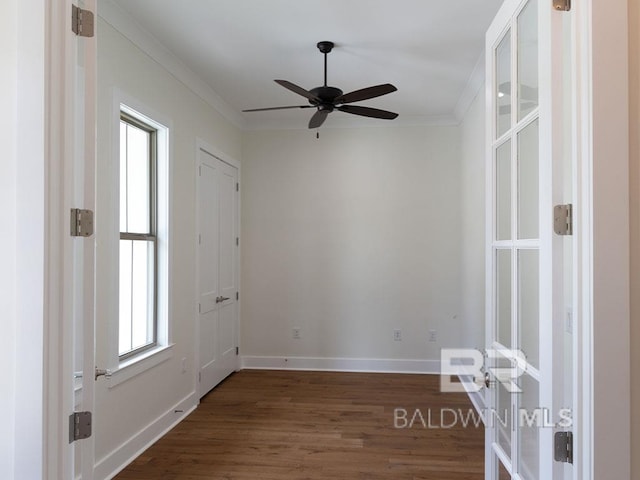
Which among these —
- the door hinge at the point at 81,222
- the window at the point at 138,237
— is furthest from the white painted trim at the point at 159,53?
the door hinge at the point at 81,222

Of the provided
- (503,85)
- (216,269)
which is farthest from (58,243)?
(216,269)

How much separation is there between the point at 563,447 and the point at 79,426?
138 centimetres

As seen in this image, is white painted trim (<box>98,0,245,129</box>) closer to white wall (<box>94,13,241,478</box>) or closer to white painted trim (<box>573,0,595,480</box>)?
white wall (<box>94,13,241,478</box>)

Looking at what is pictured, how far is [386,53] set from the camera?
2.99 metres

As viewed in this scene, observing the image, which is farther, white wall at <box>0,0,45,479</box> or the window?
the window

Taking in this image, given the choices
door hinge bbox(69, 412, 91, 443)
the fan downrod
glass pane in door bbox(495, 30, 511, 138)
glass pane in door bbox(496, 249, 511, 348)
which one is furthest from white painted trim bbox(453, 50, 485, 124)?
door hinge bbox(69, 412, 91, 443)

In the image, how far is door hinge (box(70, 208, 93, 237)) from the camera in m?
1.20

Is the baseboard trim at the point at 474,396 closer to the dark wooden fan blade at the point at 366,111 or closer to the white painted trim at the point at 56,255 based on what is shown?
the dark wooden fan blade at the point at 366,111

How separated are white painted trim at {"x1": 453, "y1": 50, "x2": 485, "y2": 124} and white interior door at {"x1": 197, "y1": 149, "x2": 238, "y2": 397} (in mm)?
2398

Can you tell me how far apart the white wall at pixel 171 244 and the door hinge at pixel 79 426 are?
1221mm

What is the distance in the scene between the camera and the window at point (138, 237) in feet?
8.81

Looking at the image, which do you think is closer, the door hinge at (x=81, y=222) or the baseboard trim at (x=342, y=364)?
the door hinge at (x=81, y=222)

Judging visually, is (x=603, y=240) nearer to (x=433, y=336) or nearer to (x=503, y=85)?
(x=503, y=85)

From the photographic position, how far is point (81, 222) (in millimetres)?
1218
